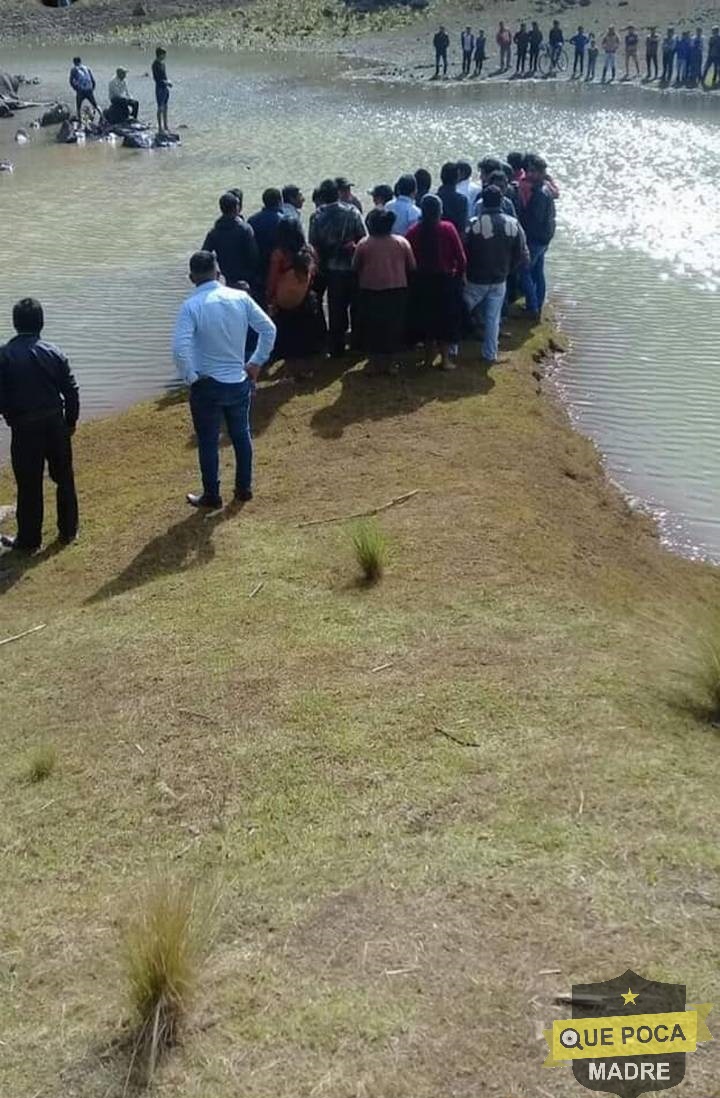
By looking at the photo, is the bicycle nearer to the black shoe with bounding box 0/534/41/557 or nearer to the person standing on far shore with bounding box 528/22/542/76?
the person standing on far shore with bounding box 528/22/542/76

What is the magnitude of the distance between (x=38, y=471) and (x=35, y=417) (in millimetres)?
426

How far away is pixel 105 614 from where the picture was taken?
6883 millimetres

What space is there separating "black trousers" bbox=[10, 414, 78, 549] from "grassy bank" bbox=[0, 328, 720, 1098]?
31 centimetres

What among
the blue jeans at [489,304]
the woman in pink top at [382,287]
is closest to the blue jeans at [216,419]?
the woman in pink top at [382,287]

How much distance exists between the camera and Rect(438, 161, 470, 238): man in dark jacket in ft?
37.5

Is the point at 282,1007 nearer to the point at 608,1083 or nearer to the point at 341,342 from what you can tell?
the point at 608,1083

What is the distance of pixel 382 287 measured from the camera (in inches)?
401

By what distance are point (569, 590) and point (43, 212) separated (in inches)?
614

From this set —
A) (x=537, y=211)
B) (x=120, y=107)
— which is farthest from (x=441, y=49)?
(x=537, y=211)

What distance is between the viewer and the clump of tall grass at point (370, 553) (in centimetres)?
671

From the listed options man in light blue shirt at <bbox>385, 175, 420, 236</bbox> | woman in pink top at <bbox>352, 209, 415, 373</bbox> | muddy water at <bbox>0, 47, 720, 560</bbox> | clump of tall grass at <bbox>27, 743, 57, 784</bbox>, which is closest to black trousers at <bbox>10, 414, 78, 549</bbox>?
clump of tall grass at <bbox>27, 743, 57, 784</bbox>

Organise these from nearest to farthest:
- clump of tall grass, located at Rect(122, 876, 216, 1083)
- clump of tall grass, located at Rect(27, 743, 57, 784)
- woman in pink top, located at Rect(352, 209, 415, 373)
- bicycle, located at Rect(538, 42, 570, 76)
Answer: clump of tall grass, located at Rect(122, 876, 216, 1083) → clump of tall grass, located at Rect(27, 743, 57, 784) → woman in pink top, located at Rect(352, 209, 415, 373) → bicycle, located at Rect(538, 42, 570, 76)

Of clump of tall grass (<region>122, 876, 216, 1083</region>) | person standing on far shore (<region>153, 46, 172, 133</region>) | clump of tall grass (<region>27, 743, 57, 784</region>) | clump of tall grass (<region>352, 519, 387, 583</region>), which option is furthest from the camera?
person standing on far shore (<region>153, 46, 172, 133</region>)

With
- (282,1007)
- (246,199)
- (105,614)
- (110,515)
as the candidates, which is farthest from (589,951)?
(246,199)
